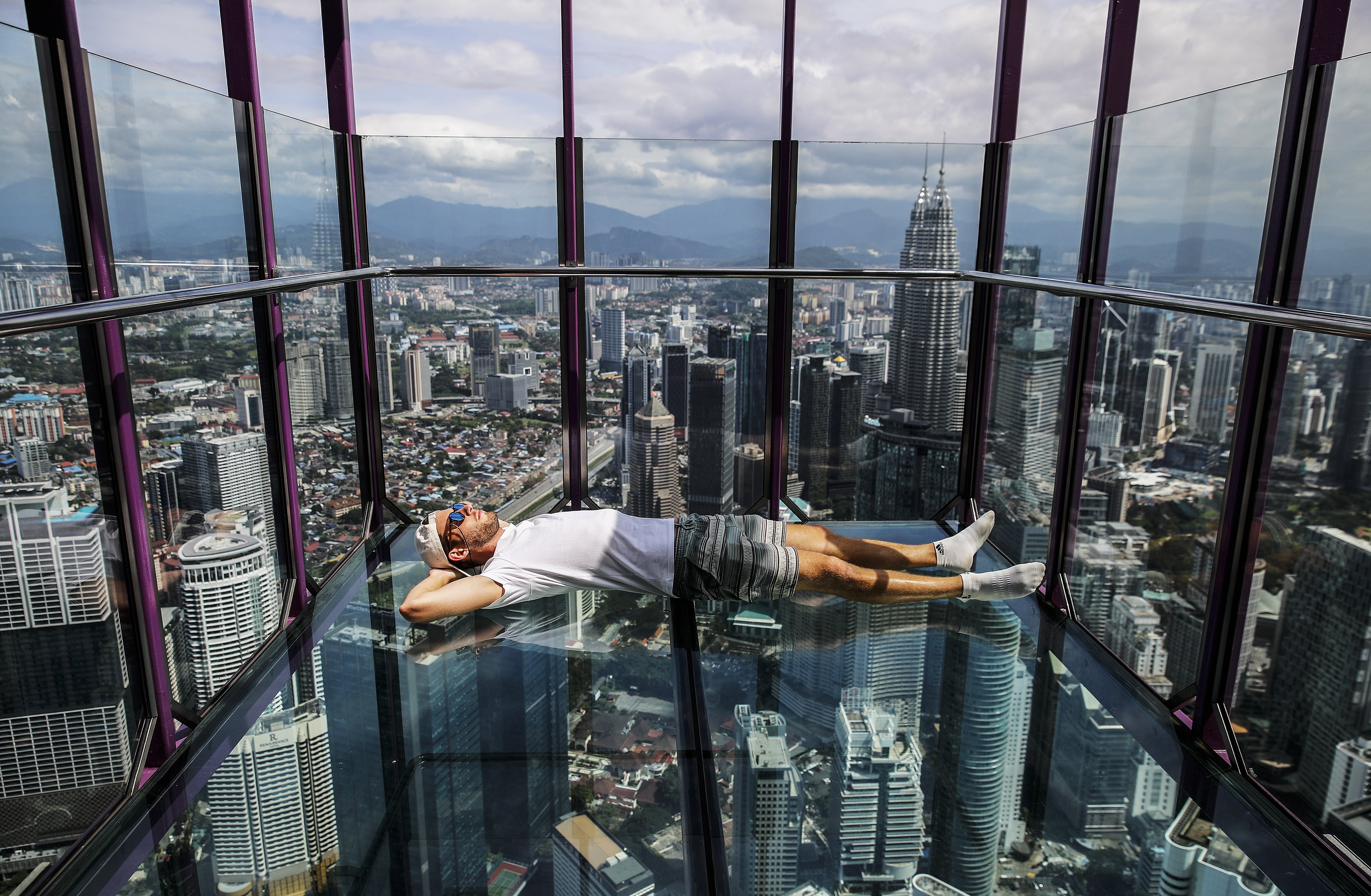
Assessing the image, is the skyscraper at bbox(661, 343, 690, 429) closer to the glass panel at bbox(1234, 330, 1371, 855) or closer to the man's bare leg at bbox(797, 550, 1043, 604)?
the man's bare leg at bbox(797, 550, 1043, 604)

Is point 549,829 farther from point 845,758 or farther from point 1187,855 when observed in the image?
point 1187,855

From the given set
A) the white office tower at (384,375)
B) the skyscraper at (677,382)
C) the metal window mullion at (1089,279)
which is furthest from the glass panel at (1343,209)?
the white office tower at (384,375)

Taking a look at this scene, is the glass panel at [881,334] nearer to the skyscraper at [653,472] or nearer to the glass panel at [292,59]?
the skyscraper at [653,472]

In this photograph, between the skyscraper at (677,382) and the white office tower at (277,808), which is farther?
the skyscraper at (677,382)

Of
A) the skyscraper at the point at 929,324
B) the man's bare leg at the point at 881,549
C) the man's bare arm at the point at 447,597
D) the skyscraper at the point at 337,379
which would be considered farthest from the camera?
the skyscraper at the point at 929,324

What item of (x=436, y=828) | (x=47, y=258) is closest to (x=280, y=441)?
(x=47, y=258)

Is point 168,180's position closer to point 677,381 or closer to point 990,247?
point 677,381
